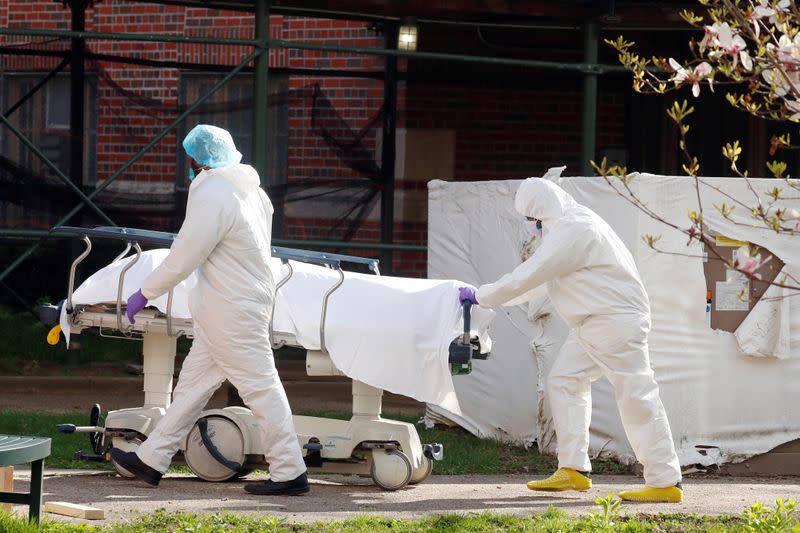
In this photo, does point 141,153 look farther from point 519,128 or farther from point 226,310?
point 519,128

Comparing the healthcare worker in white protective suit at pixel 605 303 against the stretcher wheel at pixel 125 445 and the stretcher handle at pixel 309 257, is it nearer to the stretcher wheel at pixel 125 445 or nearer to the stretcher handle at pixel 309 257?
the stretcher handle at pixel 309 257

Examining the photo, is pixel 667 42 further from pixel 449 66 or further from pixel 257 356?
pixel 257 356

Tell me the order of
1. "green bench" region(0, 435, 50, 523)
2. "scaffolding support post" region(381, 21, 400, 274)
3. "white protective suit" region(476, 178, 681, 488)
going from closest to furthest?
1. "green bench" region(0, 435, 50, 523)
2. "white protective suit" region(476, 178, 681, 488)
3. "scaffolding support post" region(381, 21, 400, 274)

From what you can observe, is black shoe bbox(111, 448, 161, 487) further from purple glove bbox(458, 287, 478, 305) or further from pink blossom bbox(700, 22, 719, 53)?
pink blossom bbox(700, 22, 719, 53)

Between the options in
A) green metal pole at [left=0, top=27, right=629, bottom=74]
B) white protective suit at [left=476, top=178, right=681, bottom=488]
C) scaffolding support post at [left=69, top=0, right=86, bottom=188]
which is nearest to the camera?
white protective suit at [left=476, top=178, right=681, bottom=488]

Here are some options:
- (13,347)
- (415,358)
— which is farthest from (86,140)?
(415,358)

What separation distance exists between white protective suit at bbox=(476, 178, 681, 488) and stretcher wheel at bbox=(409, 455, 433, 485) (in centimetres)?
94

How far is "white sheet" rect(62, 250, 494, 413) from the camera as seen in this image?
6.94m

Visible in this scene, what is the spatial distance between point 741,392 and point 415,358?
8.10 ft

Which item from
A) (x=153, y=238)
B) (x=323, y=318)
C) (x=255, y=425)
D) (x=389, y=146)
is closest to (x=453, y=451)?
(x=255, y=425)

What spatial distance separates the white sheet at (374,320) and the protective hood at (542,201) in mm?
555

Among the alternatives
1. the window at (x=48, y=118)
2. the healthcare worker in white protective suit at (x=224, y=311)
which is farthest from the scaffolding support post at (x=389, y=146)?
the healthcare worker in white protective suit at (x=224, y=311)

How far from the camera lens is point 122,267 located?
706 centimetres

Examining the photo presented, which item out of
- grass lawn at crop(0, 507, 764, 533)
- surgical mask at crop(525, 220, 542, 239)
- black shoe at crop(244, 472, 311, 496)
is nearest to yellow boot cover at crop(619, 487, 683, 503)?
grass lawn at crop(0, 507, 764, 533)
